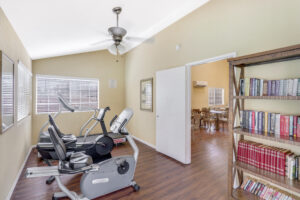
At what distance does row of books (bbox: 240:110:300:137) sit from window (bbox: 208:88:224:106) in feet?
18.0

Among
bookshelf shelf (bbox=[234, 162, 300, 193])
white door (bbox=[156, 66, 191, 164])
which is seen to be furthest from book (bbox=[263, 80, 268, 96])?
white door (bbox=[156, 66, 191, 164])

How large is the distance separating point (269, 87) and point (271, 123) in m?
0.43

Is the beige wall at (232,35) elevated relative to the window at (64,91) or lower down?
elevated

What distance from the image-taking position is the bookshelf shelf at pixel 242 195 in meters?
1.87

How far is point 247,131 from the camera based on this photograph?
6.14 feet

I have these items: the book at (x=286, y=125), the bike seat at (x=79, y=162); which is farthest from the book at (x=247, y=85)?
the bike seat at (x=79, y=162)

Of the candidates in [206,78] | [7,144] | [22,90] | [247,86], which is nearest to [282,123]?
[247,86]

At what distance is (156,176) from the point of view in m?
2.72

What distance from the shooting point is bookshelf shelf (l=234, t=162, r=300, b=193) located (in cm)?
146

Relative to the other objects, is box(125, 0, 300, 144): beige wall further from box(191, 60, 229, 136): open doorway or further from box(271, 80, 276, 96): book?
box(191, 60, 229, 136): open doorway

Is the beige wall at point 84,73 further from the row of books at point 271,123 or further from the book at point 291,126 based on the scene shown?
the book at point 291,126

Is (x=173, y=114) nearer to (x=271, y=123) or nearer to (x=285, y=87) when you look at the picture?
(x=271, y=123)

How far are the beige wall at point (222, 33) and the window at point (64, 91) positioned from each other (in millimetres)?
2025

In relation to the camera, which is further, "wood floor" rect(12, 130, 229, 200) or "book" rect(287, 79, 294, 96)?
"wood floor" rect(12, 130, 229, 200)
